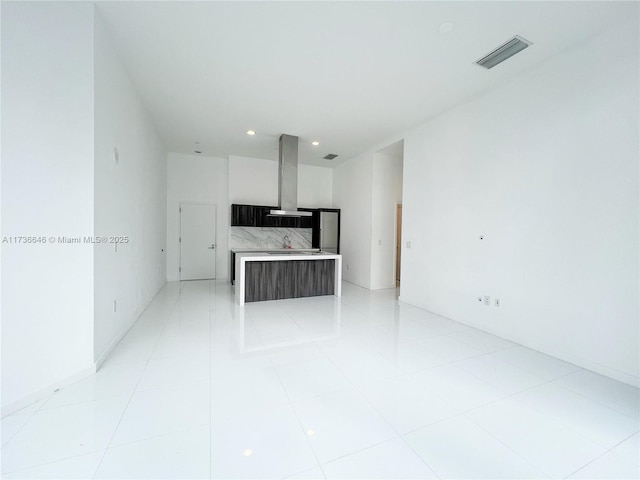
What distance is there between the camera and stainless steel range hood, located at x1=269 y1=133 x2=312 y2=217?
16.5 ft

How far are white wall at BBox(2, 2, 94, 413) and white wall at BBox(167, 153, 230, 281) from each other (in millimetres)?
4435

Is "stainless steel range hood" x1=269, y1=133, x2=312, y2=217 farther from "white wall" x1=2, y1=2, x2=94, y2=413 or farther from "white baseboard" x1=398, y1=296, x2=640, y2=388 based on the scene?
"white baseboard" x1=398, y1=296, x2=640, y2=388

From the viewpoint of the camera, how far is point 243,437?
1.55m

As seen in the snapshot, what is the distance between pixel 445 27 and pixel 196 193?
588 centimetres

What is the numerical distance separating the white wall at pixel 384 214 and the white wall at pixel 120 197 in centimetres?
415

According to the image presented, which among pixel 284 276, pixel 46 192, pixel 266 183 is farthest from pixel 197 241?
pixel 46 192

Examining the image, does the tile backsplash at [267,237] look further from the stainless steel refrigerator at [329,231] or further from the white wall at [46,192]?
the white wall at [46,192]

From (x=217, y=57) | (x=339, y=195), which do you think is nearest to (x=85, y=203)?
(x=217, y=57)

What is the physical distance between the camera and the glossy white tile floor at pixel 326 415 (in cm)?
137

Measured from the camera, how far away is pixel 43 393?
1.90m

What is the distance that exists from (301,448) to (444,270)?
10.6 feet

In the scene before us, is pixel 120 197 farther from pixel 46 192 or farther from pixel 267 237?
pixel 267 237

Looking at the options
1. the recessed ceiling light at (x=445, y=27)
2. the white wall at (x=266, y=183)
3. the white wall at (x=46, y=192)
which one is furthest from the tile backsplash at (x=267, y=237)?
the recessed ceiling light at (x=445, y=27)

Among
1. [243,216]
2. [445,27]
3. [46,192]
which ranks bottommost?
[46,192]
